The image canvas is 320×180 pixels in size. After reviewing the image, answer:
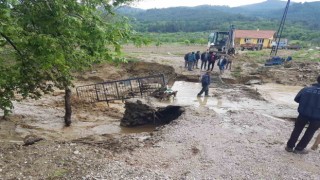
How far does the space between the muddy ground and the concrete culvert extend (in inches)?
11.8

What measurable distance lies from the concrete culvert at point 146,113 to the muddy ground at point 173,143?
0.30 metres

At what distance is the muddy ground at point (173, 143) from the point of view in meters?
6.64

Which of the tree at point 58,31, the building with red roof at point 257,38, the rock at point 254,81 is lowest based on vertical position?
the building with red roof at point 257,38

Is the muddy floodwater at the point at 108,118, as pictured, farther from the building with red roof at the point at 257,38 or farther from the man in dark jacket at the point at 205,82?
the building with red roof at the point at 257,38

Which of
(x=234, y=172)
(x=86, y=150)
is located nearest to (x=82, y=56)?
(x=86, y=150)

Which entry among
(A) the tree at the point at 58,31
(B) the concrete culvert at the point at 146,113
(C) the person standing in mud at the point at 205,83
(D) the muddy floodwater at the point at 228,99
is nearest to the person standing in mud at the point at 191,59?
(D) the muddy floodwater at the point at 228,99

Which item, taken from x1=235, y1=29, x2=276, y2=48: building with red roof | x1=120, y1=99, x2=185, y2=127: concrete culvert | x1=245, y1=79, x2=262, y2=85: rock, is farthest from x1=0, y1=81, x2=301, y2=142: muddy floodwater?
x1=235, y1=29, x2=276, y2=48: building with red roof

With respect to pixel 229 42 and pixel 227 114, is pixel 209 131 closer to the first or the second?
pixel 227 114

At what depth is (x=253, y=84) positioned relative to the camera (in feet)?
64.7

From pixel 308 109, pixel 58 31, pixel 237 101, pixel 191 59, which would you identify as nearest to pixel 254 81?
pixel 191 59

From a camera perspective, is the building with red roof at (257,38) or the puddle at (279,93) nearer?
the puddle at (279,93)

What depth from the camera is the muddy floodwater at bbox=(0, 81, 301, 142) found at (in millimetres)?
12633

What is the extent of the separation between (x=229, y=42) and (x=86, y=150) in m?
25.3

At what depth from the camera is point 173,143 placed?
8.35m
